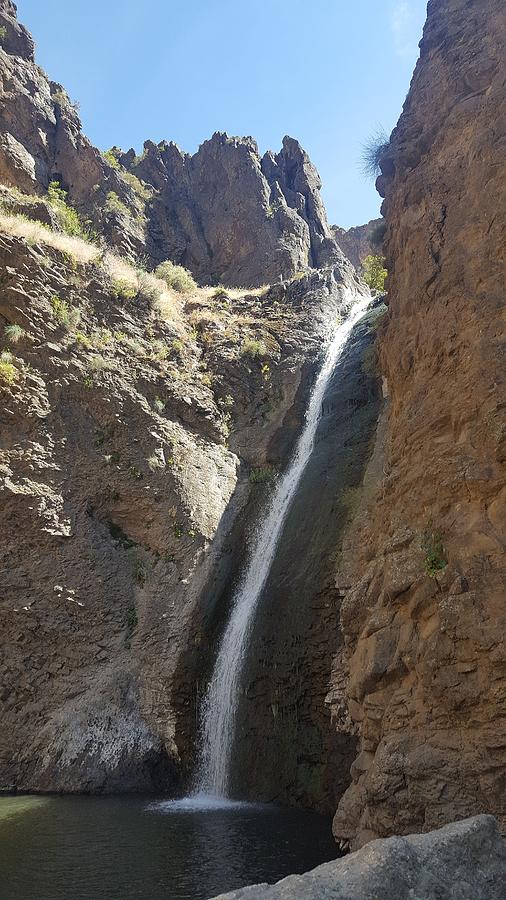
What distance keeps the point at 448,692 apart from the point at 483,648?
69cm

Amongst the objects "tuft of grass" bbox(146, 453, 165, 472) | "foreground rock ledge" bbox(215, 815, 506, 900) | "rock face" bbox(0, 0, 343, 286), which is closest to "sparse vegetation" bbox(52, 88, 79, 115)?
"rock face" bbox(0, 0, 343, 286)

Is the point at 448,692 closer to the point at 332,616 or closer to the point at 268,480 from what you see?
the point at 332,616

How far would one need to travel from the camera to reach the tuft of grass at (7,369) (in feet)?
58.1

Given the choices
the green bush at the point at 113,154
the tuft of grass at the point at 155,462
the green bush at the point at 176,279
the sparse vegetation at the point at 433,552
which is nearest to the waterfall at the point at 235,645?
the tuft of grass at the point at 155,462

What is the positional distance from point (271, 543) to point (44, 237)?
13.4 metres

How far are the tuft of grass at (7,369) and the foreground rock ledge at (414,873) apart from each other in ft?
53.9

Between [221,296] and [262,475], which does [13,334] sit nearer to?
[262,475]

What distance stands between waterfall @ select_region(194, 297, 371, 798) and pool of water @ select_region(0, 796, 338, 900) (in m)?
1.22

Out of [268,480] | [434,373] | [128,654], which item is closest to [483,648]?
[434,373]

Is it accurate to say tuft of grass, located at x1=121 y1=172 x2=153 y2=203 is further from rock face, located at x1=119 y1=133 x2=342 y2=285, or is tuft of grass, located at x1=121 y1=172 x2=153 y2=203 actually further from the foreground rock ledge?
the foreground rock ledge

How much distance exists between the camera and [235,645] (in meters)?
15.3

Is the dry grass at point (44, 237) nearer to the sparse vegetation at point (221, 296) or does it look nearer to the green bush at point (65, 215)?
the green bush at point (65, 215)

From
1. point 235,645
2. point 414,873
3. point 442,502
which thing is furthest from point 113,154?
point 414,873

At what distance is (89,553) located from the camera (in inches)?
683
